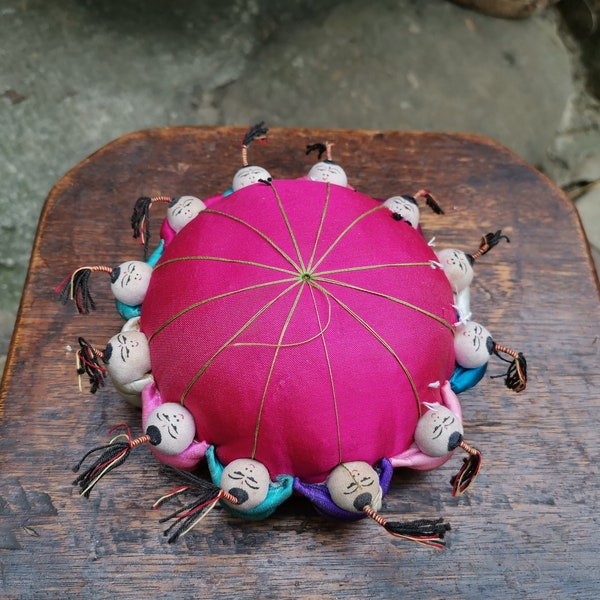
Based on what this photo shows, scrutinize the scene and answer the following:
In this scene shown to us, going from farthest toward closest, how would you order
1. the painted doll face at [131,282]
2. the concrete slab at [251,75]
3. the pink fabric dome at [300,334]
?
1. the concrete slab at [251,75]
2. the painted doll face at [131,282]
3. the pink fabric dome at [300,334]

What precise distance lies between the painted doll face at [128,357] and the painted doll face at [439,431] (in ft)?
0.92

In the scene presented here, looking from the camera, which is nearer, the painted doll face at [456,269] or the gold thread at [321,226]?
the gold thread at [321,226]

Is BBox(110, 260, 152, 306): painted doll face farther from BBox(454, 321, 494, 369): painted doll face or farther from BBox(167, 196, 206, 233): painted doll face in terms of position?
BBox(454, 321, 494, 369): painted doll face

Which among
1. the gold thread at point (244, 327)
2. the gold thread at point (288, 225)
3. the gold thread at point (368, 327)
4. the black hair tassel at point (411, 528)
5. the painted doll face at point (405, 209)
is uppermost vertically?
the painted doll face at point (405, 209)

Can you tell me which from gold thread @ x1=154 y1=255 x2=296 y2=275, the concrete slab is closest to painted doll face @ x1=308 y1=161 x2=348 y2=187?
gold thread @ x1=154 y1=255 x2=296 y2=275

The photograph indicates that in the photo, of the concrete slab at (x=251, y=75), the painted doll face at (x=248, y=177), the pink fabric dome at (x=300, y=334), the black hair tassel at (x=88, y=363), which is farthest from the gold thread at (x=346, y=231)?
the concrete slab at (x=251, y=75)

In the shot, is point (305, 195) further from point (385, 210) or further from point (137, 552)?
point (137, 552)

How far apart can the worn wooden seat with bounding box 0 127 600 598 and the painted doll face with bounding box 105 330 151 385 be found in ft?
0.46

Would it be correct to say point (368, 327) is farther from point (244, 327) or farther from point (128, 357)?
point (128, 357)

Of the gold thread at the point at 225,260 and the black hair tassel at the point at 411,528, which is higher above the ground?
the gold thread at the point at 225,260

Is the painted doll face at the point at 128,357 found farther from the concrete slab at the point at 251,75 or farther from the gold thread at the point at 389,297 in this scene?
the concrete slab at the point at 251,75

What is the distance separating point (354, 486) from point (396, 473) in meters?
0.17

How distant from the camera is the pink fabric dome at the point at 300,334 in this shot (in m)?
0.62

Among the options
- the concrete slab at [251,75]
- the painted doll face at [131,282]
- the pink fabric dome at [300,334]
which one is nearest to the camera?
the pink fabric dome at [300,334]
